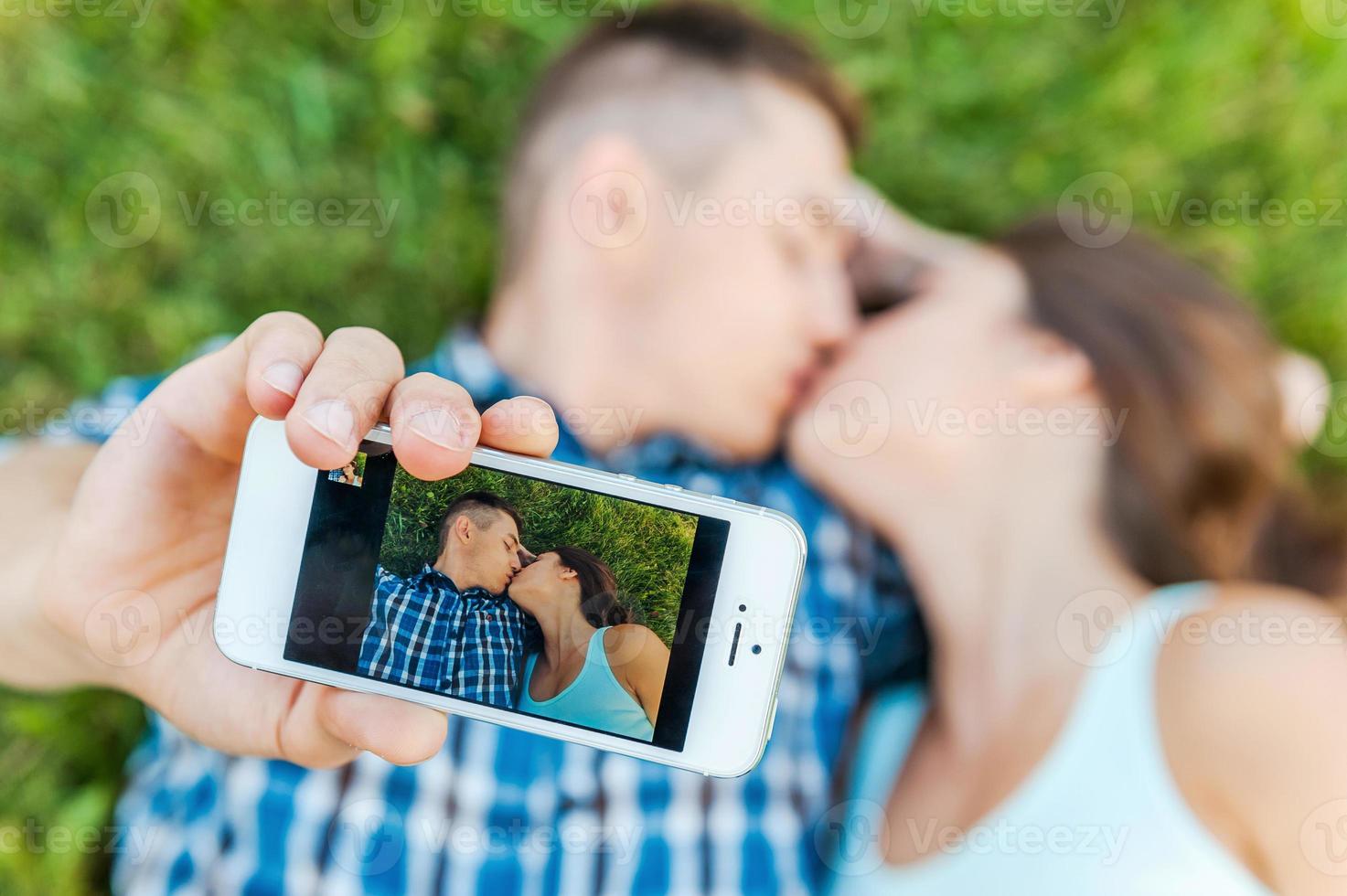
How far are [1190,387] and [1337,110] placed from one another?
1512 mm

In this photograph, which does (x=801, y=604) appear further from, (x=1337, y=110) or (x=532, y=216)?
(x=1337, y=110)

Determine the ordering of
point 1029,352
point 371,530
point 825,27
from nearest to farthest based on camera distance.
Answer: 1. point 371,530
2. point 1029,352
3. point 825,27

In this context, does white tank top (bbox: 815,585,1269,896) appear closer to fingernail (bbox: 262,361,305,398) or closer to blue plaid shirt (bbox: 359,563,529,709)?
blue plaid shirt (bbox: 359,563,529,709)

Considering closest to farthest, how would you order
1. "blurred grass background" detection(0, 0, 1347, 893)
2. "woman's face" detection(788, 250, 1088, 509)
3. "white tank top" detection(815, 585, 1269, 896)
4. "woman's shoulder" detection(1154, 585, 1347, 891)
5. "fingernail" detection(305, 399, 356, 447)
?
1. "fingernail" detection(305, 399, 356, 447)
2. "woman's shoulder" detection(1154, 585, 1347, 891)
3. "white tank top" detection(815, 585, 1269, 896)
4. "woman's face" detection(788, 250, 1088, 509)
5. "blurred grass background" detection(0, 0, 1347, 893)

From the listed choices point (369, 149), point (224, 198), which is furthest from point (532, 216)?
point (224, 198)

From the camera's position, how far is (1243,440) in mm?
2117

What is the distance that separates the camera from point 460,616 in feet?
4.02

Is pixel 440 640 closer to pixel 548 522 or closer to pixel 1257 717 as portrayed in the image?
pixel 548 522

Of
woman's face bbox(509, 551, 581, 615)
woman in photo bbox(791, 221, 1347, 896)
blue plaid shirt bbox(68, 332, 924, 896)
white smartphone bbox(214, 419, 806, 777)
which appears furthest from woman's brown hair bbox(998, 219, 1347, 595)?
woman's face bbox(509, 551, 581, 615)

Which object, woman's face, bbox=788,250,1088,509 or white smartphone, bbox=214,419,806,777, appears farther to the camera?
woman's face, bbox=788,250,1088,509

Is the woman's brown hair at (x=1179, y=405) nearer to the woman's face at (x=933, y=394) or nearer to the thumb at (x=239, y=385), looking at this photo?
the woman's face at (x=933, y=394)

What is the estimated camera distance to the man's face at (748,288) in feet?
6.82

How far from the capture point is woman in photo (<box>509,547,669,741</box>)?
1.23 meters

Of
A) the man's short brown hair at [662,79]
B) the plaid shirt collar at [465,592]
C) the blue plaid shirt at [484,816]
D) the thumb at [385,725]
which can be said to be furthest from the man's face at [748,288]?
the thumb at [385,725]
